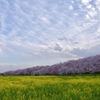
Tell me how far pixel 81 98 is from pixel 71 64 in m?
30.0

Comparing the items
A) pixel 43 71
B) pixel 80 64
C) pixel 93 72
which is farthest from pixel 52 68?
pixel 93 72

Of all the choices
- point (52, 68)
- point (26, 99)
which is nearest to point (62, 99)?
point (26, 99)

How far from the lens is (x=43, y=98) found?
11.9 meters

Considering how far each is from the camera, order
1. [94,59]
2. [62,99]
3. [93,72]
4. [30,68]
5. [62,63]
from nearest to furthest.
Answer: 1. [62,99]
2. [93,72]
3. [94,59]
4. [62,63]
5. [30,68]

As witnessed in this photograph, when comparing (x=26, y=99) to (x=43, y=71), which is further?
(x=43, y=71)

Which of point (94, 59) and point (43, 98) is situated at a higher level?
point (94, 59)

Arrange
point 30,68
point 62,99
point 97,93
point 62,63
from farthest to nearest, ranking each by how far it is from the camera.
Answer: point 30,68
point 62,63
point 97,93
point 62,99

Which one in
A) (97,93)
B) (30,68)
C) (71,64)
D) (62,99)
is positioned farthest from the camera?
(30,68)

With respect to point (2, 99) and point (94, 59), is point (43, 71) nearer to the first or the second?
point (94, 59)

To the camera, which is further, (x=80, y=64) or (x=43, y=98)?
(x=80, y=64)

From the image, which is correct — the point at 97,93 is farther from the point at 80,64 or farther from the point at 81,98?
the point at 80,64

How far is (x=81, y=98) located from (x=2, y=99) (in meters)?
3.64

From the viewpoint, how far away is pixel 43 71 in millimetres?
45438

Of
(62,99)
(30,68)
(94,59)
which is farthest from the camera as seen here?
(30,68)
